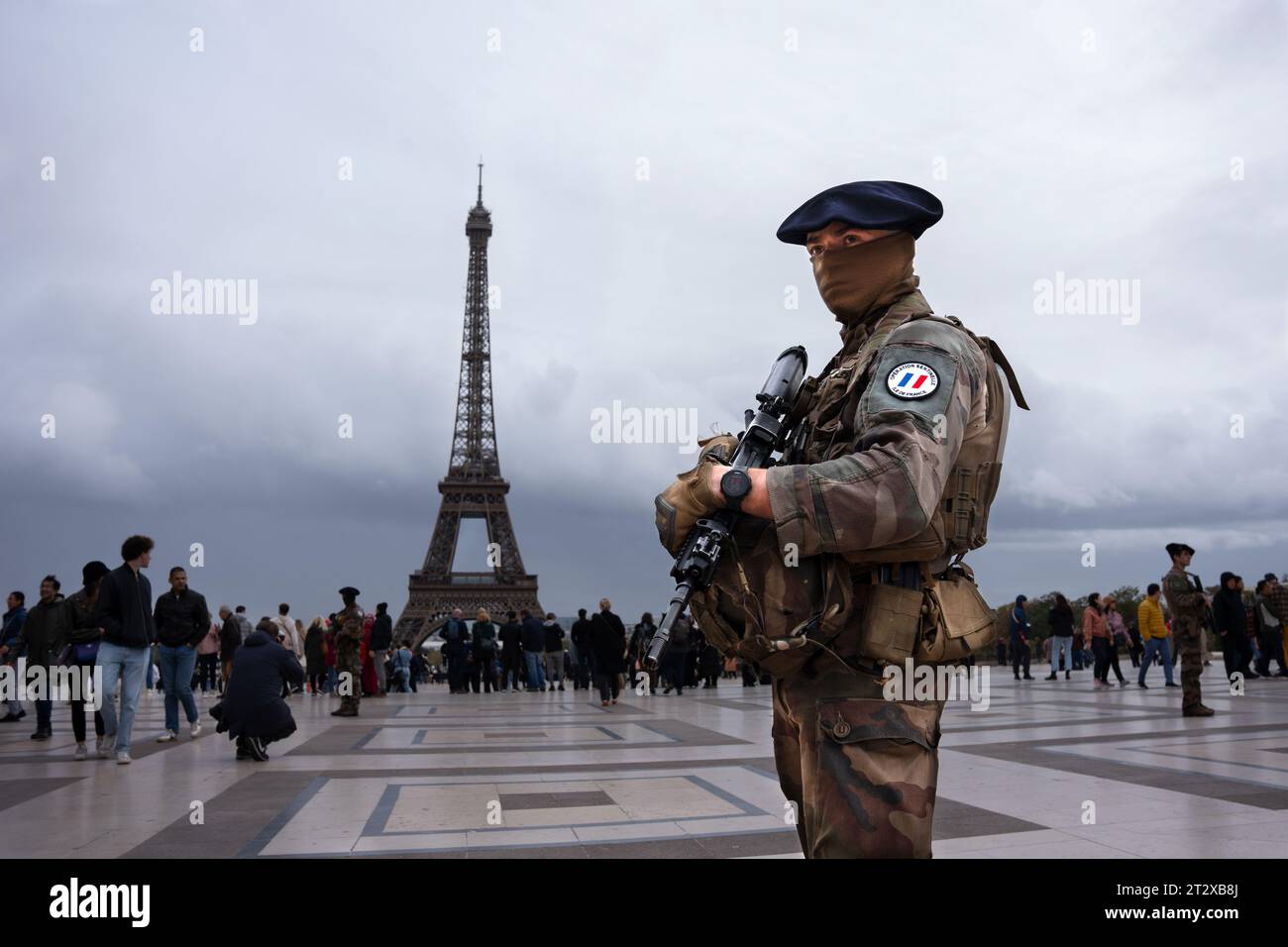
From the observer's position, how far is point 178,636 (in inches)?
392

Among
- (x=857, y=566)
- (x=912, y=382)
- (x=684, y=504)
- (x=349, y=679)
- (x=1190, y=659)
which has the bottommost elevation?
(x=349, y=679)

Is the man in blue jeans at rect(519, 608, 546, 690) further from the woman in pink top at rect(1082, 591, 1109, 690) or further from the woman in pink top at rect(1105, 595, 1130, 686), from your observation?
the woman in pink top at rect(1105, 595, 1130, 686)

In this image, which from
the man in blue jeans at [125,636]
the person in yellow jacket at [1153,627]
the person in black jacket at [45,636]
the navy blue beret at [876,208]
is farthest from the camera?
the person in yellow jacket at [1153,627]

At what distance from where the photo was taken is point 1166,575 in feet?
35.6

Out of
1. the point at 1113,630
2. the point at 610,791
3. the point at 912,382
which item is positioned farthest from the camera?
the point at 1113,630

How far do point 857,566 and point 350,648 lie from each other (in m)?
12.6

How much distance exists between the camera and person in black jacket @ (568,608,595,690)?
1778 centimetres

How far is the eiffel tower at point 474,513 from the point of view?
5219 cm

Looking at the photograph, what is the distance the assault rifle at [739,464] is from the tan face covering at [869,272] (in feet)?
0.57

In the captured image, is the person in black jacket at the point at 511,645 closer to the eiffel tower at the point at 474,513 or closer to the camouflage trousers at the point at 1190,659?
the camouflage trousers at the point at 1190,659

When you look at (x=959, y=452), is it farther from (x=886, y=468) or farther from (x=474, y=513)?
(x=474, y=513)

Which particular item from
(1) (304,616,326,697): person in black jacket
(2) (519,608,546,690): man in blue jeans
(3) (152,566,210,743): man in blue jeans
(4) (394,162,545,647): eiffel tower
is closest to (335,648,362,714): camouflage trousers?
(3) (152,566,210,743): man in blue jeans

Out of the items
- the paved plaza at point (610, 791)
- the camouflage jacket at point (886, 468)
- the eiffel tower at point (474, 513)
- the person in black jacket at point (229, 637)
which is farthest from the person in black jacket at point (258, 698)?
the eiffel tower at point (474, 513)

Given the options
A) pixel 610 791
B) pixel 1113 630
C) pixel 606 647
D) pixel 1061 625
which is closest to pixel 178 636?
pixel 610 791
